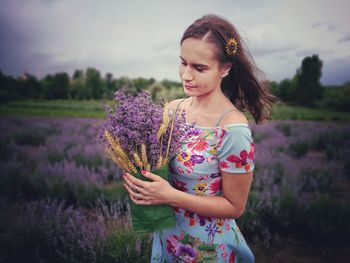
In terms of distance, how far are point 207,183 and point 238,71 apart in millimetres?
696

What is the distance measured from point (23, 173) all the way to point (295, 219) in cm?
418

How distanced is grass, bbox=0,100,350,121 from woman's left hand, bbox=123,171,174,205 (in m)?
0.95

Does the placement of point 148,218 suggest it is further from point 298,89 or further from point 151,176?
point 298,89

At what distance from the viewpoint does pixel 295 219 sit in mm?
3811

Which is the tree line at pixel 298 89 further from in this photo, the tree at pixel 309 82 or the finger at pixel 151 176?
the finger at pixel 151 176

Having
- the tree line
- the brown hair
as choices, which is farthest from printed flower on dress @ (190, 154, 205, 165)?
the tree line

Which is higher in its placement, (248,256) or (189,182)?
(189,182)

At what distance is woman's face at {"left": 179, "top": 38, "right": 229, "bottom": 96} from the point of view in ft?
4.76

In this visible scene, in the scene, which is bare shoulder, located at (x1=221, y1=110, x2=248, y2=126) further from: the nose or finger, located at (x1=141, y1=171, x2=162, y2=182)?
finger, located at (x1=141, y1=171, x2=162, y2=182)

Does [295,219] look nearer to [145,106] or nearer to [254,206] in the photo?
[254,206]

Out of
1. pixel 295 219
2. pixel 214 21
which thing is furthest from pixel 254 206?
pixel 214 21

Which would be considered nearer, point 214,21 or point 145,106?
point 145,106

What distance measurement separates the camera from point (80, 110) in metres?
12.2

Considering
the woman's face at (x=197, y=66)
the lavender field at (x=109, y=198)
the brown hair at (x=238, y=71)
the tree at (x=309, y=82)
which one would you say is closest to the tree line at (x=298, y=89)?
the tree at (x=309, y=82)
